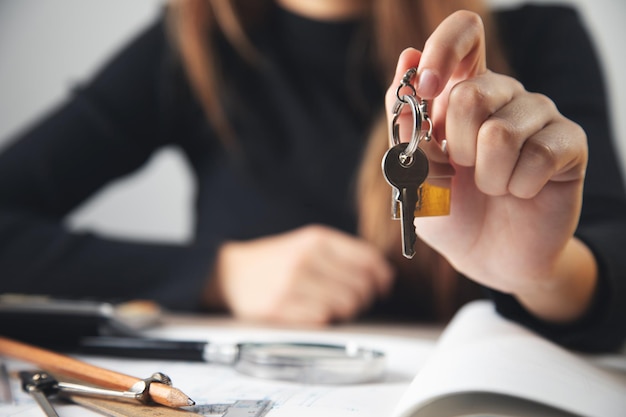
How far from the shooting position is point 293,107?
0.98 meters

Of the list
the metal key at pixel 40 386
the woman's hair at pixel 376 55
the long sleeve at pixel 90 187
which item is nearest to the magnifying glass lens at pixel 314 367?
the metal key at pixel 40 386

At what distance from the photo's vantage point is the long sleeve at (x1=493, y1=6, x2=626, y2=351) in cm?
50

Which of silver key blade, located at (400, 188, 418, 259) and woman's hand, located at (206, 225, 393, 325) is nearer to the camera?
silver key blade, located at (400, 188, 418, 259)

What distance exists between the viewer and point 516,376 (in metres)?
0.32

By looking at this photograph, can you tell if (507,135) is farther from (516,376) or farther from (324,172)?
(324,172)

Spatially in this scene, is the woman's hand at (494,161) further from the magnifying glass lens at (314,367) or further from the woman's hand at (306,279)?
the woman's hand at (306,279)

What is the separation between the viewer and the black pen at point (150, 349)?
448 mm

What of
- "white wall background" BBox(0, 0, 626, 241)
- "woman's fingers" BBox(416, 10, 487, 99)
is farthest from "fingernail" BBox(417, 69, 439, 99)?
"white wall background" BBox(0, 0, 626, 241)

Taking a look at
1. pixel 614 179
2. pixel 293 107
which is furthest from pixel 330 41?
pixel 614 179

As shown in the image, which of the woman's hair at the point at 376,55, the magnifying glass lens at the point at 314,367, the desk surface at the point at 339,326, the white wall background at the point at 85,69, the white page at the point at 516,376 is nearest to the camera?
the white page at the point at 516,376

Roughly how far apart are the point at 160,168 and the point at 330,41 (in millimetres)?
874

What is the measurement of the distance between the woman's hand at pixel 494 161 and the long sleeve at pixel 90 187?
0.46m

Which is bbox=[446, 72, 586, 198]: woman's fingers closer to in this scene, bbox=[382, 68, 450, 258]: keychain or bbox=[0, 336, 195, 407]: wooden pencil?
bbox=[382, 68, 450, 258]: keychain

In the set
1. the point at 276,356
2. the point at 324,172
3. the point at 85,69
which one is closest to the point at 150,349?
the point at 276,356
